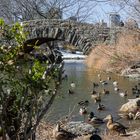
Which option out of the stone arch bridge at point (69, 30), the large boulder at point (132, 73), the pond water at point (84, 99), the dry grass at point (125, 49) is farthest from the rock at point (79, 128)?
the large boulder at point (132, 73)

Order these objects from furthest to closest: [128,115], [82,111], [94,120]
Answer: [82,111] < [128,115] < [94,120]

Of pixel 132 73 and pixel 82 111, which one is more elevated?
pixel 132 73

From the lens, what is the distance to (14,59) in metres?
6.10

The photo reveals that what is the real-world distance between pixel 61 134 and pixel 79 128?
4.86 ft

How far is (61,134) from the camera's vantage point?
12711 millimetres

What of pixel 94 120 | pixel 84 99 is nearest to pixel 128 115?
pixel 94 120

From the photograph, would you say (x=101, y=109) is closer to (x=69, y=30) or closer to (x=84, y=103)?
(x=84, y=103)

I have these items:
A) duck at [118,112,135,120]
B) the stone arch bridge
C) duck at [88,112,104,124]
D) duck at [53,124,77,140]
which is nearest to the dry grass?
the stone arch bridge

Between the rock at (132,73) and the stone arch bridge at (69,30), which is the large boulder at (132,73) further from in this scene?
the stone arch bridge at (69,30)

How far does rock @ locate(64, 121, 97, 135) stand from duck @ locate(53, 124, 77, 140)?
1.15 ft

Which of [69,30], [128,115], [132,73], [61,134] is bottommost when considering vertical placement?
[128,115]

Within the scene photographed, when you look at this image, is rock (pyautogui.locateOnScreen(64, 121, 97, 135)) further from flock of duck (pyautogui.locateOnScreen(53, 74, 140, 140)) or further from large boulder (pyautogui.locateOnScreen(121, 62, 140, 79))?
large boulder (pyautogui.locateOnScreen(121, 62, 140, 79))

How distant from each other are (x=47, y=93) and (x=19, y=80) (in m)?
0.57

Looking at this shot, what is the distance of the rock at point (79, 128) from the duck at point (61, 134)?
1.15ft
